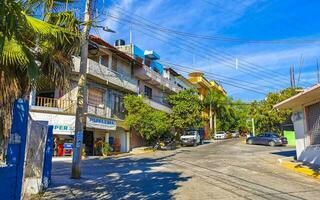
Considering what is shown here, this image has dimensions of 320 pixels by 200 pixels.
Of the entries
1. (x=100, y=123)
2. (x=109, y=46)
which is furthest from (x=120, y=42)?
(x=100, y=123)

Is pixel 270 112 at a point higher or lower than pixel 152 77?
lower

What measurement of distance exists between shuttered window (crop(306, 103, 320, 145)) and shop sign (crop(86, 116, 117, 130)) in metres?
16.6

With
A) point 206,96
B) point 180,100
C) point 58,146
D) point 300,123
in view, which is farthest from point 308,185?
point 206,96

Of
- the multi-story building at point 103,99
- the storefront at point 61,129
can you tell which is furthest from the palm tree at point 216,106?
the storefront at point 61,129

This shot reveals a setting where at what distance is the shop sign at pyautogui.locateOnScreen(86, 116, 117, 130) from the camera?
28.3m

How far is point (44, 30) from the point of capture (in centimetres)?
571

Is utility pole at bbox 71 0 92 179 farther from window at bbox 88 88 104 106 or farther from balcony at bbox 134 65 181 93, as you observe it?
balcony at bbox 134 65 181 93

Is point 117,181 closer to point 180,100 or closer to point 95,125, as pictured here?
point 95,125

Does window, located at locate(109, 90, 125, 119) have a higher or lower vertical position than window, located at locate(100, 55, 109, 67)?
lower

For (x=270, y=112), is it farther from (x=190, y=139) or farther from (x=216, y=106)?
(x=216, y=106)

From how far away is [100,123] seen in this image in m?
29.9

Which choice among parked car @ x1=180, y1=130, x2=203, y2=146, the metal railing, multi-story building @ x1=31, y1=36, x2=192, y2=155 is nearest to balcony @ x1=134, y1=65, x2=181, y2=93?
multi-story building @ x1=31, y1=36, x2=192, y2=155

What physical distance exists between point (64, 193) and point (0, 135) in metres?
2.55

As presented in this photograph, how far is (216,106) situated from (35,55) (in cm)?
6143
